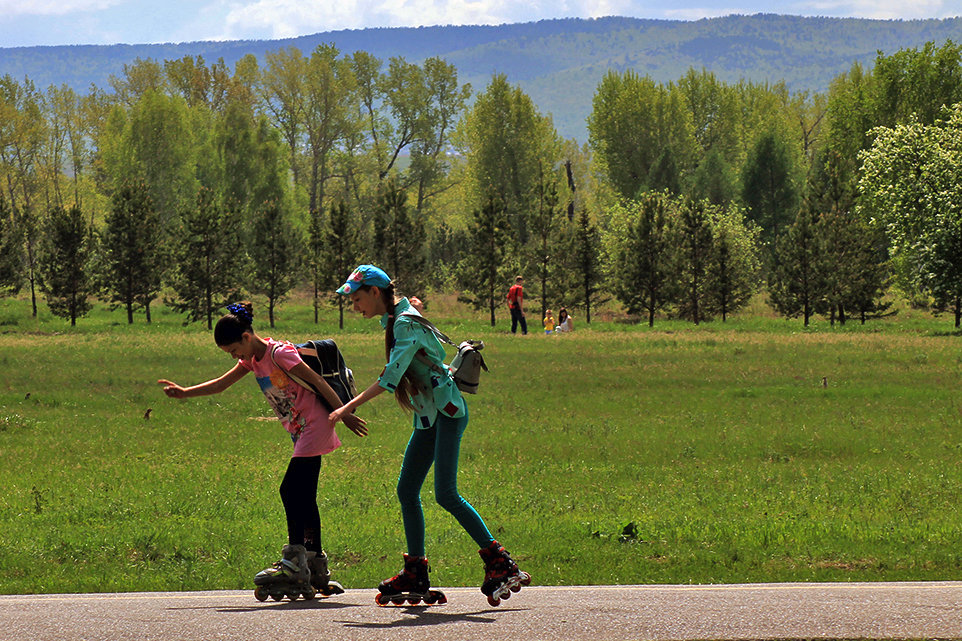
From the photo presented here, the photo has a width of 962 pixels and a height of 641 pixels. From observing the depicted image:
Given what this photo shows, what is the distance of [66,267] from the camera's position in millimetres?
64438

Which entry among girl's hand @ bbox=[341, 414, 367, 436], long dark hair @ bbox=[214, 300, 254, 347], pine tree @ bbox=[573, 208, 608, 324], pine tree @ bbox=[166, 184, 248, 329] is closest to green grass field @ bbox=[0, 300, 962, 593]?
girl's hand @ bbox=[341, 414, 367, 436]

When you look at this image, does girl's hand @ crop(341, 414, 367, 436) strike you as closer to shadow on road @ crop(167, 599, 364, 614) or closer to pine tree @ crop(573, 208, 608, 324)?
shadow on road @ crop(167, 599, 364, 614)

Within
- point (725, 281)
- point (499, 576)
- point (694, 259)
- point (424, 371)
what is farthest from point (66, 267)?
point (499, 576)

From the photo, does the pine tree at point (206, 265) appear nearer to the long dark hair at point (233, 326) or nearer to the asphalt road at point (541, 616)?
the long dark hair at point (233, 326)

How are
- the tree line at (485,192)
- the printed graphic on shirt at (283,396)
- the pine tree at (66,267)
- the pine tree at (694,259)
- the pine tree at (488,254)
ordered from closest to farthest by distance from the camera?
the printed graphic on shirt at (283,396) → the tree line at (485,192) → the pine tree at (66,267) → the pine tree at (694,259) → the pine tree at (488,254)

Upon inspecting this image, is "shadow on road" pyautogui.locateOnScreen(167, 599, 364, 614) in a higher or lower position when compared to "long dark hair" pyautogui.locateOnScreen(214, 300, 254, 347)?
lower

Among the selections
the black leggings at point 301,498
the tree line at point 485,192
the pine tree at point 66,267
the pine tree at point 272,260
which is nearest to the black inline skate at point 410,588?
the black leggings at point 301,498

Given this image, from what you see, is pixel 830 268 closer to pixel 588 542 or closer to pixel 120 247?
pixel 120 247

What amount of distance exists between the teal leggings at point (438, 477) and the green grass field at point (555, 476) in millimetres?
1857

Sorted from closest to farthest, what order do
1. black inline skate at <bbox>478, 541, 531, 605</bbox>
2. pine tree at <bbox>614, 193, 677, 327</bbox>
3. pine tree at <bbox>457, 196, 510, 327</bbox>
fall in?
1. black inline skate at <bbox>478, 541, 531, 605</bbox>
2. pine tree at <bbox>614, 193, 677, 327</bbox>
3. pine tree at <bbox>457, 196, 510, 327</bbox>

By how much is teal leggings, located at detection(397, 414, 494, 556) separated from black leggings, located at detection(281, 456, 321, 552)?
0.70m

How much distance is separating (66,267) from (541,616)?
6214 centimetres

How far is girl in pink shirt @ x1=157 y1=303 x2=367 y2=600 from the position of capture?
805 cm

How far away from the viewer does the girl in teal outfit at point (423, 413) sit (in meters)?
7.68
